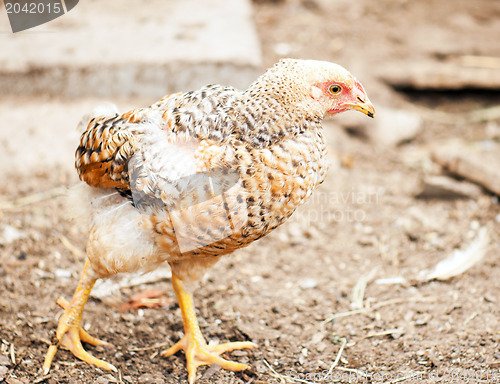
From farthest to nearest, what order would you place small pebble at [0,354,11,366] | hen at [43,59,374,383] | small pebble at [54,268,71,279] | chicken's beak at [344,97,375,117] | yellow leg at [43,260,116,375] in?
1. small pebble at [54,268,71,279]
2. yellow leg at [43,260,116,375]
3. small pebble at [0,354,11,366]
4. chicken's beak at [344,97,375,117]
5. hen at [43,59,374,383]

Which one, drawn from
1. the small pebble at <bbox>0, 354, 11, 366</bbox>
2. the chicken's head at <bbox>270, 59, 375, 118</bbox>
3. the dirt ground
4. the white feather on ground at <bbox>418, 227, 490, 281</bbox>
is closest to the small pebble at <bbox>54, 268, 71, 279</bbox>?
the dirt ground

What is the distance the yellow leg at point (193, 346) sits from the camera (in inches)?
112

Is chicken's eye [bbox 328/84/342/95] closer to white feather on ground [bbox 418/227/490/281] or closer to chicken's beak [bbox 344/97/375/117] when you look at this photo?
chicken's beak [bbox 344/97/375/117]

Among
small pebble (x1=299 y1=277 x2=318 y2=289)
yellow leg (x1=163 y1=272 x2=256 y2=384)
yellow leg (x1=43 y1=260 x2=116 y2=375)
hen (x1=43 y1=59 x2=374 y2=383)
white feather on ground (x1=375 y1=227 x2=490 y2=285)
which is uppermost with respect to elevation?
hen (x1=43 y1=59 x2=374 y2=383)

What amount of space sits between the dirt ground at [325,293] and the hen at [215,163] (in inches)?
25.7

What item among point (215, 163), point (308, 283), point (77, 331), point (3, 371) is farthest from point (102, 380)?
point (308, 283)

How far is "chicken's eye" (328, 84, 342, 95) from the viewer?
2.45m

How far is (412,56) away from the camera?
6207 millimetres

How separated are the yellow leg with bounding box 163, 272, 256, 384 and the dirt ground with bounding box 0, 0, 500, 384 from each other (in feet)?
0.16

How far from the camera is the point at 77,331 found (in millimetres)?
2891

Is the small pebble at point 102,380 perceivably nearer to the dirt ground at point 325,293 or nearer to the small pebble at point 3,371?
the dirt ground at point 325,293

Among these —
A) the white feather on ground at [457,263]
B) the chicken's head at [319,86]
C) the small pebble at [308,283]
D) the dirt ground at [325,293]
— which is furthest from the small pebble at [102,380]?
the white feather on ground at [457,263]

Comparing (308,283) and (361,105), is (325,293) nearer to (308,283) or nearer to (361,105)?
(308,283)

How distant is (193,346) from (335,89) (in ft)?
4.77
